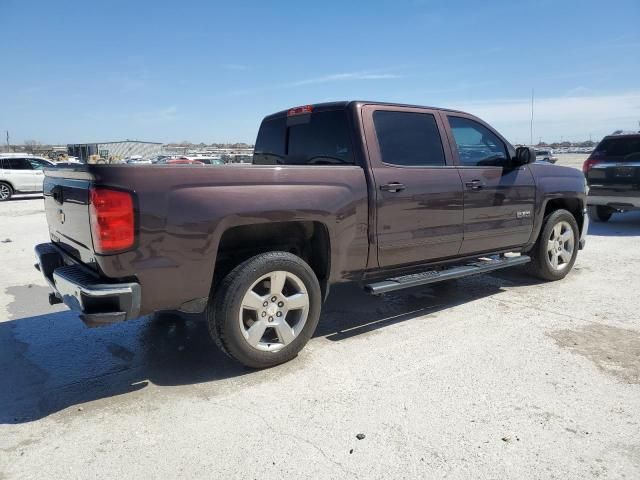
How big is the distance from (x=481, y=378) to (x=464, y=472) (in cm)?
106

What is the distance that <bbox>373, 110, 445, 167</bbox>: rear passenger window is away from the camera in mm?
4094

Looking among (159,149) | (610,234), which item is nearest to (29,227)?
(610,234)

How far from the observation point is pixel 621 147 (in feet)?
31.6

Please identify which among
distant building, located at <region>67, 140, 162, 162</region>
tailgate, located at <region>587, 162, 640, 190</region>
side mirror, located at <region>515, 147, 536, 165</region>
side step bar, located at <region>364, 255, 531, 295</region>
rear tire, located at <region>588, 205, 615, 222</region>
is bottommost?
rear tire, located at <region>588, 205, 615, 222</region>

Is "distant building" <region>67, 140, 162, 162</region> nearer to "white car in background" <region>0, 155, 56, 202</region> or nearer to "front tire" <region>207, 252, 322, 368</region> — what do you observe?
"white car in background" <region>0, 155, 56, 202</region>

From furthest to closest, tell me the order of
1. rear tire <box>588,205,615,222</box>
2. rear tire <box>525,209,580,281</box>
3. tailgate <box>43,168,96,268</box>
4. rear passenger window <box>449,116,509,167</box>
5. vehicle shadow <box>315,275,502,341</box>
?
rear tire <box>588,205,615,222</box> < rear tire <box>525,209,580,281</box> < rear passenger window <box>449,116,509,167</box> < vehicle shadow <box>315,275,502,341</box> < tailgate <box>43,168,96,268</box>

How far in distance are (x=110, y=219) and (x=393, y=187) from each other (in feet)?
7.14

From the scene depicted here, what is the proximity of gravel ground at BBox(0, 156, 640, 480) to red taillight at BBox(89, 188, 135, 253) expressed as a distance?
3.41 ft

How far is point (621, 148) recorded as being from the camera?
31.6 feet

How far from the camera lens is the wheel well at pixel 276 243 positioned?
3.49 metres

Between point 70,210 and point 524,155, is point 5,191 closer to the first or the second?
point 70,210

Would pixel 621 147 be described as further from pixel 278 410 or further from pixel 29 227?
pixel 29 227

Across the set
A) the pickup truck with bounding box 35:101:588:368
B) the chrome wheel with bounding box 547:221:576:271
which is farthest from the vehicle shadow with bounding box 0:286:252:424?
the chrome wheel with bounding box 547:221:576:271

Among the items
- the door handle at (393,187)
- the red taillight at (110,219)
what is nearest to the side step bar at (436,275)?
the door handle at (393,187)
